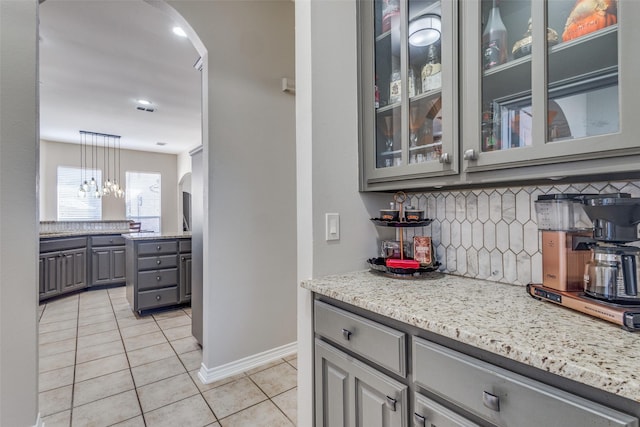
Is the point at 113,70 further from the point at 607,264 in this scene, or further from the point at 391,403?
the point at 607,264

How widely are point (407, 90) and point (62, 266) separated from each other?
18.5 feet

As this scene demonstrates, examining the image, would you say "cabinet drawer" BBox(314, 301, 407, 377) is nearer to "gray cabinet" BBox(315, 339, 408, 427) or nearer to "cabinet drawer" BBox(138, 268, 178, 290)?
"gray cabinet" BBox(315, 339, 408, 427)

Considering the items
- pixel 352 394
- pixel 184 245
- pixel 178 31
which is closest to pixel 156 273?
pixel 184 245

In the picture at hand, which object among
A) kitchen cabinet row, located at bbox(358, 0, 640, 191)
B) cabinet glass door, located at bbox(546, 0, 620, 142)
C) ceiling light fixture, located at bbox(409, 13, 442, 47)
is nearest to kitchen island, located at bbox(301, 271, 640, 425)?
kitchen cabinet row, located at bbox(358, 0, 640, 191)

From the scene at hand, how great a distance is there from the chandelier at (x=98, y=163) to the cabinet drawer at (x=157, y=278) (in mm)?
3930

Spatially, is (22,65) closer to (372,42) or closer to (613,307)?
(372,42)

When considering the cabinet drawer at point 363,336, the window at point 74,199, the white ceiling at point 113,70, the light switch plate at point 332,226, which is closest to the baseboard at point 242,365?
the cabinet drawer at point 363,336

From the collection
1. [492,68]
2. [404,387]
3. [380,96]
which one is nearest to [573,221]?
[492,68]

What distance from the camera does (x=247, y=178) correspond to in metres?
2.43

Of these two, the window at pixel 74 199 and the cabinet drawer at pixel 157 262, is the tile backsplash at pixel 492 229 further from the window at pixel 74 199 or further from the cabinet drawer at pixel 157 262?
the window at pixel 74 199

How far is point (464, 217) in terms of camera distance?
1.42 metres

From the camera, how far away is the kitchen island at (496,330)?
600 mm

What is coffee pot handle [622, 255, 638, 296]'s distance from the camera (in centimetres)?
80

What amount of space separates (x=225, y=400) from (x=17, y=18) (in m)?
2.49
